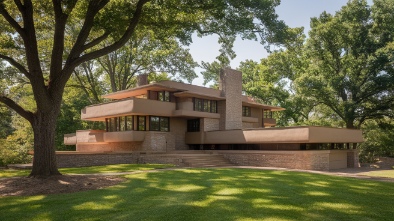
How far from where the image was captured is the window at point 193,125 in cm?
3489

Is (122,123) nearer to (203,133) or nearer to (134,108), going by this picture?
(134,108)

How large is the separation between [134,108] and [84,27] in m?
14.3

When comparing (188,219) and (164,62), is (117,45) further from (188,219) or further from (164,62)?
(164,62)

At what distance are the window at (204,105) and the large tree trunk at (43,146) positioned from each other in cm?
2001

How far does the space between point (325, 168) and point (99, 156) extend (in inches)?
712

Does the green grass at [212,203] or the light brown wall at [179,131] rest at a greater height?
the light brown wall at [179,131]

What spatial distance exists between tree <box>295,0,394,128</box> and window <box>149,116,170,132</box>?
15213 millimetres

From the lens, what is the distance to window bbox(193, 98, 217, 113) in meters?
34.4

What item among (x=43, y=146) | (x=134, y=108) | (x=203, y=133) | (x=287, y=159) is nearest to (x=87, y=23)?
(x=43, y=146)

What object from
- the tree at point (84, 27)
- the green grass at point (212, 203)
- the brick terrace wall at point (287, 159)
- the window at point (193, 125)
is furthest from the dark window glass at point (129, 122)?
the green grass at point (212, 203)

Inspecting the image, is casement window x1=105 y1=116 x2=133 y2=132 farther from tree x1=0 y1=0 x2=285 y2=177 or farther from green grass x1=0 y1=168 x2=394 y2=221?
green grass x1=0 y1=168 x2=394 y2=221

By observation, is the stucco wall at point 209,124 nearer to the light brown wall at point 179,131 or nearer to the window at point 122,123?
the light brown wall at point 179,131

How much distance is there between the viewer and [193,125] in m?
35.3

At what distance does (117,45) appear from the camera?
54.8 ft
